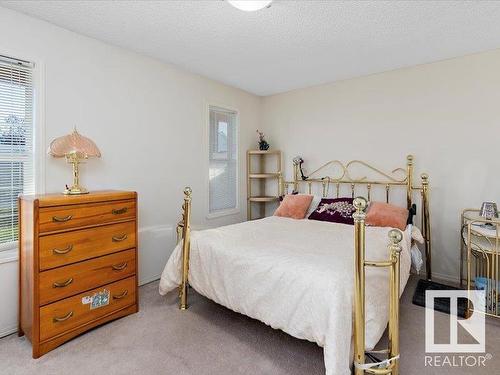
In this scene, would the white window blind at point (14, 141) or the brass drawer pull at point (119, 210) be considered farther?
the brass drawer pull at point (119, 210)

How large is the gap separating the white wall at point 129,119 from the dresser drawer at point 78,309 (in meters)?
0.52

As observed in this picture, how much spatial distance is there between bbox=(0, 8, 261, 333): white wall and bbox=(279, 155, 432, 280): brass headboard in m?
1.36

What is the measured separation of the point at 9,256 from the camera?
2.16 m

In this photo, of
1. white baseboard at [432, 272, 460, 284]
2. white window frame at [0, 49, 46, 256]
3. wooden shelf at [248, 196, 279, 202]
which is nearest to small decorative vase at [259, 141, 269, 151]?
wooden shelf at [248, 196, 279, 202]

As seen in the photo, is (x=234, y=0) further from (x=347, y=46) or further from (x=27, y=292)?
(x=27, y=292)

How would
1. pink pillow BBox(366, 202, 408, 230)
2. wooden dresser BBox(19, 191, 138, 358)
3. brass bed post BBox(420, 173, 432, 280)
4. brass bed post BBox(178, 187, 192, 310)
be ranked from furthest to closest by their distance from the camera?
brass bed post BBox(420, 173, 432, 280) → pink pillow BBox(366, 202, 408, 230) → brass bed post BBox(178, 187, 192, 310) → wooden dresser BBox(19, 191, 138, 358)

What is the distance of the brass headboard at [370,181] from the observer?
10.1 feet

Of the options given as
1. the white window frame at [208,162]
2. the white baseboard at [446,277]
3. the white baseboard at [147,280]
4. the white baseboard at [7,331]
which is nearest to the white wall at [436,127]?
the white baseboard at [446,277]

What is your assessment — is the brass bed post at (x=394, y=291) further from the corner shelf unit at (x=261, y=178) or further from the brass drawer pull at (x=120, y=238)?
the corner shelf unit at (x=261, y=178)

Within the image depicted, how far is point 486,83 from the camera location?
9.38 ft

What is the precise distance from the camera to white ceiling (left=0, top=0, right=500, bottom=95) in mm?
2088

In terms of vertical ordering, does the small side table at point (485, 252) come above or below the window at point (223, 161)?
below

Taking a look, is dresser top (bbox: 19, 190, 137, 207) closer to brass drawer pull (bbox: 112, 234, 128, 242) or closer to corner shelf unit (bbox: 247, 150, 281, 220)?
brass drawer pull (bbox: 112, 234, 128, 242)

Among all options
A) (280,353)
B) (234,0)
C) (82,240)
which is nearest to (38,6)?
(234,0)
